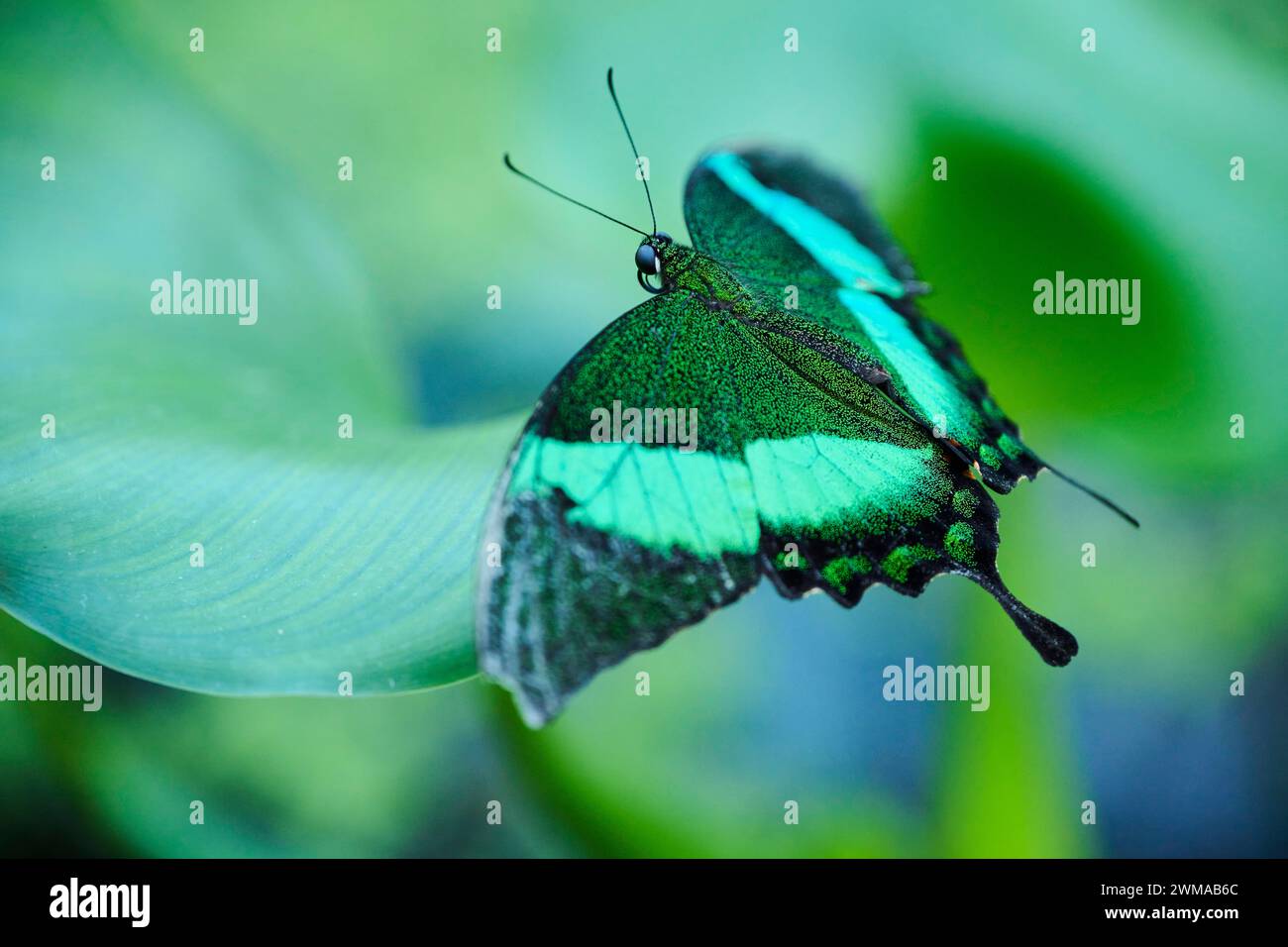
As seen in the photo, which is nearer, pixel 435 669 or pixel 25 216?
pixel 435 669

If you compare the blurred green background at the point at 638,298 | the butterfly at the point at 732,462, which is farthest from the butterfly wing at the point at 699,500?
the blurred green background at the point at 638,298

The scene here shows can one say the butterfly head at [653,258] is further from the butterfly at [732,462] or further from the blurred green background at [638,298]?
the blurred green background at [638,298]

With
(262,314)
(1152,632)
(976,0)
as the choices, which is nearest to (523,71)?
(262,314)

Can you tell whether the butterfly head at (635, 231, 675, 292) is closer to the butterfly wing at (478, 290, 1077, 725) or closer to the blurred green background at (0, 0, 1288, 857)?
the butterfly wing at (478, 290, 1077, 725)

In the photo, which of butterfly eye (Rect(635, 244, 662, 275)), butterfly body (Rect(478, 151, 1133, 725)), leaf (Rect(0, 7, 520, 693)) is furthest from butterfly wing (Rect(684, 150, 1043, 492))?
leaf (Rect(0, 7, 520, 693))

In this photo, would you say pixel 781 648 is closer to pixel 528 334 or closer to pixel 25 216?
pixel 528 334
